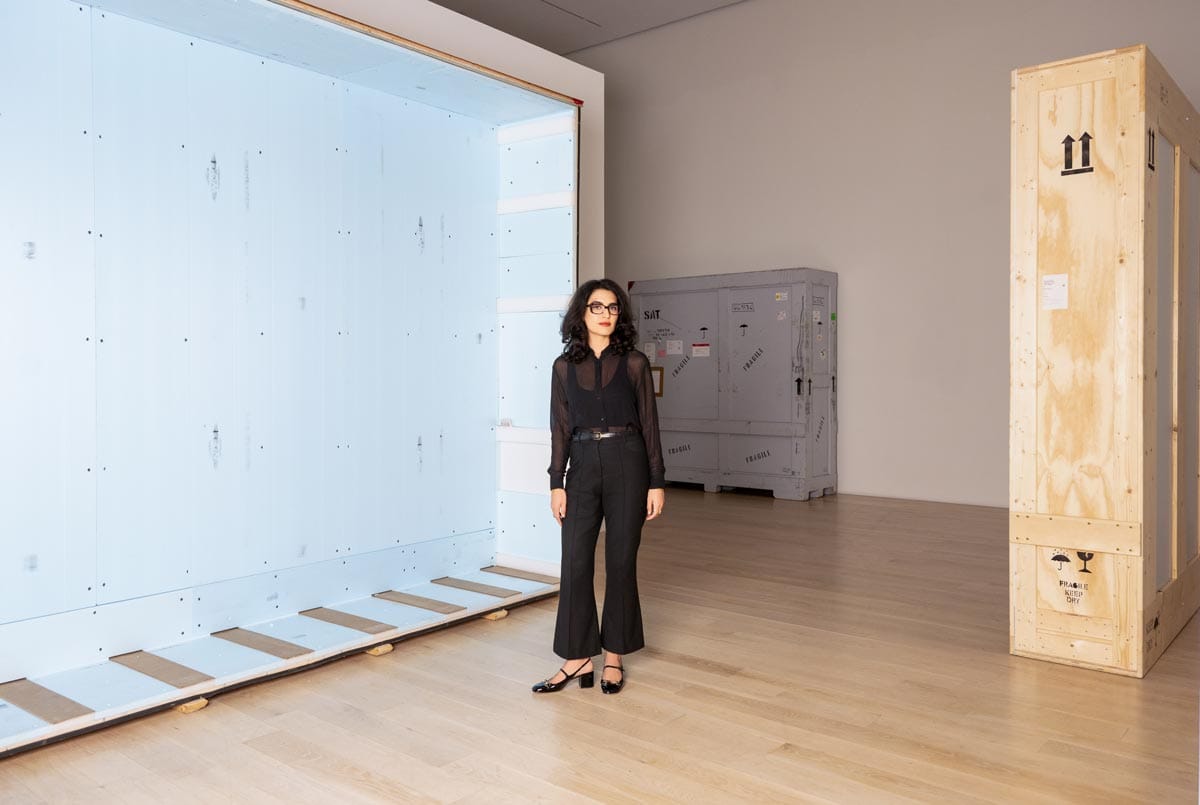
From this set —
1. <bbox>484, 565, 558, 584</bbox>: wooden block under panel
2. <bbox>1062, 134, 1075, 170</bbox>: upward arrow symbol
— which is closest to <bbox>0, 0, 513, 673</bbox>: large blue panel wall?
<bbox>484, 565, 558, 584</bbox>: wooden block under panel

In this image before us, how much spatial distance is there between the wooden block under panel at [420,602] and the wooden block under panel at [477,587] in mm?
272

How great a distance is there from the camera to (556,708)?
11.7 ft

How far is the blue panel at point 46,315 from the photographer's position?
3.68 meters

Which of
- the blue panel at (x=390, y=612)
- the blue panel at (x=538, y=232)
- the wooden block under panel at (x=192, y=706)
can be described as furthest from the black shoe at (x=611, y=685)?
the blue panel at (x=538, y=232)

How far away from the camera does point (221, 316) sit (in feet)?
14.5

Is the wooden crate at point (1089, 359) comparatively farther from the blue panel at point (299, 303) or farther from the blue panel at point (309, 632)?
the blue panel at point (299, 303)

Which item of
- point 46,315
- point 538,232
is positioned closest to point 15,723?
point 46,315

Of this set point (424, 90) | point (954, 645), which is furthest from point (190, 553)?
point (954, 645)

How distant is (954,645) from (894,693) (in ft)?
2.54

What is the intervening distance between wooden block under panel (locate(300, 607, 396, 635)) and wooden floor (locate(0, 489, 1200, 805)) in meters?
0.21

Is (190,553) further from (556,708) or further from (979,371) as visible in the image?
(979,371)

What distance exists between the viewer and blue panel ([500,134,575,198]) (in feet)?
17.5

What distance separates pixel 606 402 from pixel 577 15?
7.65 m

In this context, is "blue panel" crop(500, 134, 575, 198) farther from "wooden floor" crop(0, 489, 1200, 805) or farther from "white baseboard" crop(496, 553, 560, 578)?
"wooden floor" crop(0, 489, 1200, 805)
